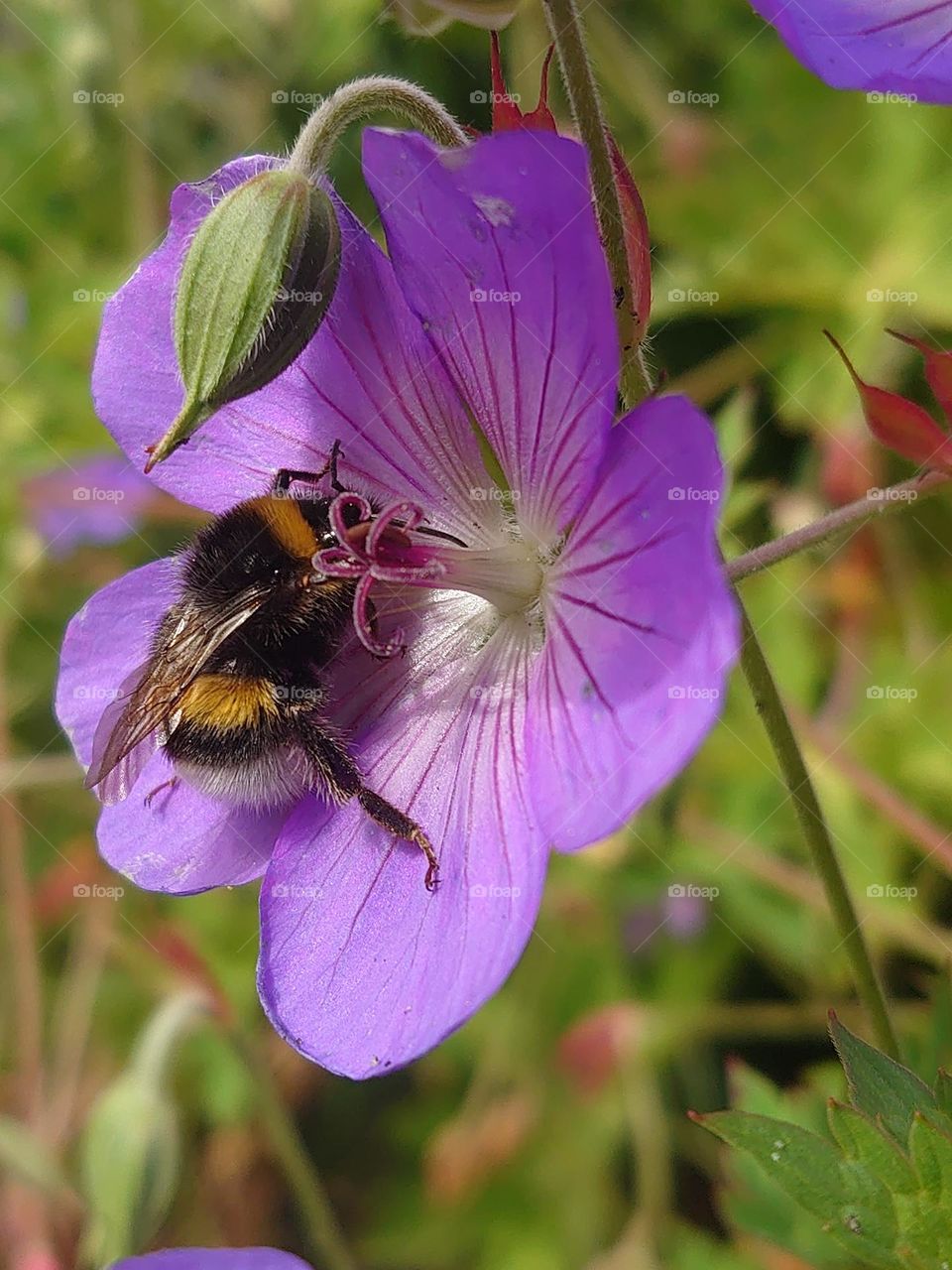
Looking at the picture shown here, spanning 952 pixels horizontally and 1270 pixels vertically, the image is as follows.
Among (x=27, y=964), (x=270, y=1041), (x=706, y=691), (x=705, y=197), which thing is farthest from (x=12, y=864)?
(x=706, y=691)

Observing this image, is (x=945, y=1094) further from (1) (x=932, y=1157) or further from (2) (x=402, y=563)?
(2) (x=402, y=563)

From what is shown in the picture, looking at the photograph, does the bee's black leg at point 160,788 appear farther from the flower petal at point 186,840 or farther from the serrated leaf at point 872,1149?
the serrated leaf at point 872,1149

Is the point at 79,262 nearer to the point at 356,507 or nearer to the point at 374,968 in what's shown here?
the point at 356,507

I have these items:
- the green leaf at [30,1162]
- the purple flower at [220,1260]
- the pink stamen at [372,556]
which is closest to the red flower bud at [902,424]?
the pink stamen at [372,556]

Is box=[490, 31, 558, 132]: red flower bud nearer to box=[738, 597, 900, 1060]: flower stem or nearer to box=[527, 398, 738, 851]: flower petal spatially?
box=[527, 398, 738, 851]: flower petal

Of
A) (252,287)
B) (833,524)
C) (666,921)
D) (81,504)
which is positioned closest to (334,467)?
(252,287)

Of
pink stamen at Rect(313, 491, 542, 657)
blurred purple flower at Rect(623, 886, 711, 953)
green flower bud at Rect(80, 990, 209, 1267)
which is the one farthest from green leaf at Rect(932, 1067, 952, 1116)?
blurred purple flower at Rect(623, 886, 711, 953)
